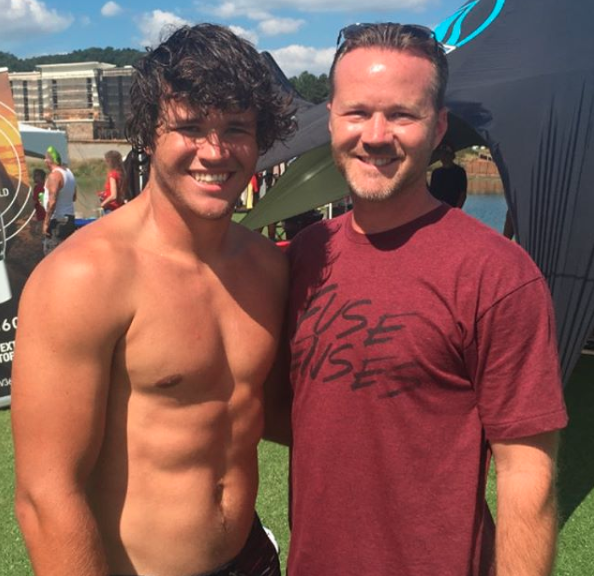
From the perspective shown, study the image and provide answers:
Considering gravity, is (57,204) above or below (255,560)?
above

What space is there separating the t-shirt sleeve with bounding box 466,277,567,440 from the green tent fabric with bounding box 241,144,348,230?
4695 mm

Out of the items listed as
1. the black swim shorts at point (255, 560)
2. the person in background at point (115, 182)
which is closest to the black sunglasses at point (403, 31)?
the black swim shorts at point (255, 560)

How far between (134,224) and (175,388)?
0.39 meters

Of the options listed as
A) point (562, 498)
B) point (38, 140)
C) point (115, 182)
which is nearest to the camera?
point (562, 498)

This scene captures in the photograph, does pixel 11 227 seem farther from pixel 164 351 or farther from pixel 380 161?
pixel 380 161

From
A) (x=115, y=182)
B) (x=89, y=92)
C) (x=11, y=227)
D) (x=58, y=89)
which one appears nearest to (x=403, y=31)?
(x=11, y=227)

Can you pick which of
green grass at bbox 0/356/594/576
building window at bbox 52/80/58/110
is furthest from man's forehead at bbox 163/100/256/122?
building window at bbox 52/80/58/110

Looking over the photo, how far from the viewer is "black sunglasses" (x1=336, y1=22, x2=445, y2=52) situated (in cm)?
164

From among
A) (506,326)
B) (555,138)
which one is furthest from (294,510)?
(555,138)

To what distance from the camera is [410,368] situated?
147cm

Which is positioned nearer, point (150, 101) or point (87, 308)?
point (87, 308)

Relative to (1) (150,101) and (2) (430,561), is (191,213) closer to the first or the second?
(1) (150,101)

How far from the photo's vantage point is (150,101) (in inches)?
66.5

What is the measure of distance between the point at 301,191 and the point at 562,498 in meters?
3.41
